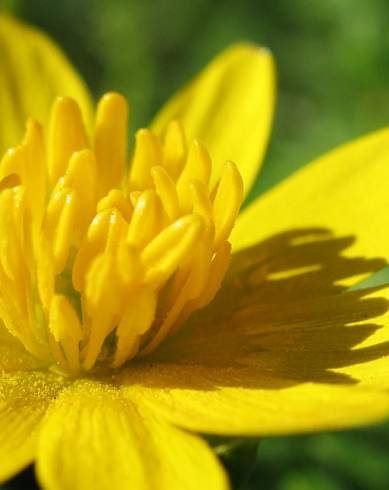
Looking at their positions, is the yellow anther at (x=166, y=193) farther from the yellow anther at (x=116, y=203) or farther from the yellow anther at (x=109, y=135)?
the yellow anther at (x=109, y=135)

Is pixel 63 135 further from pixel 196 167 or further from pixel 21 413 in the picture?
pixel 21 413

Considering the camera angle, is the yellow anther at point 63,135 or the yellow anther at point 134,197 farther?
the yellow anther at point 63,135

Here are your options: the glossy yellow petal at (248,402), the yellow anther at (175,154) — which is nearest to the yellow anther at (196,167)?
the yellow anther at (175,154)

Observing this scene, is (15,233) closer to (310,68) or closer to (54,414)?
(54,414)

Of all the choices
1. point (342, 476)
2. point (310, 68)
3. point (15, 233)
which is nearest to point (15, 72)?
point (15, 233)

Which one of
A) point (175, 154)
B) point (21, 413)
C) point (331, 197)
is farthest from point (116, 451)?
point (331, 197)

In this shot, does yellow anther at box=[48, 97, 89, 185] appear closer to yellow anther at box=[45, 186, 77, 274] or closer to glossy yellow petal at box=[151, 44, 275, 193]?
yellow anther at box=[45, 186, 77, 274]
